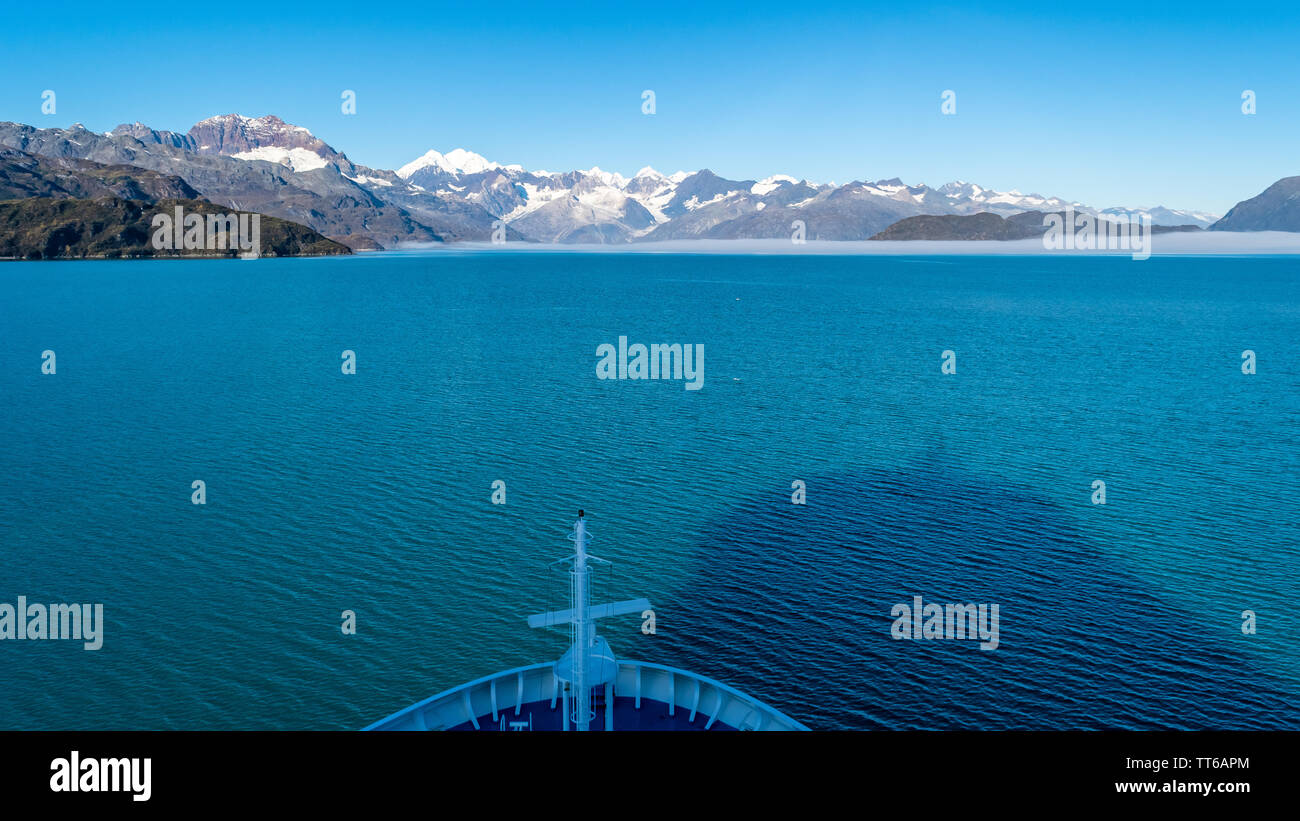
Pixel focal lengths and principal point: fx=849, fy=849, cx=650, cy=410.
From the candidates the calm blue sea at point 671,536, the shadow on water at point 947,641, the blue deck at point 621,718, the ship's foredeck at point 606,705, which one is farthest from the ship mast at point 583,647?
the calm blue sea at point 671,536

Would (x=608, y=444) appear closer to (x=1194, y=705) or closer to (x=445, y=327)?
(x=1194, y=705)

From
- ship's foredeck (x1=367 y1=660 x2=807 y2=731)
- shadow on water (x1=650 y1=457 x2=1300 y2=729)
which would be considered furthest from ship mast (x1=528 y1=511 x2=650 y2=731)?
shadow on water (x1=650 y1=457 x2=1300 y2=729)

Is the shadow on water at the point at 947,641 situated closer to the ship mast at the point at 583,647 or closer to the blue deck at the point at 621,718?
the blue deck at the point at 621,718

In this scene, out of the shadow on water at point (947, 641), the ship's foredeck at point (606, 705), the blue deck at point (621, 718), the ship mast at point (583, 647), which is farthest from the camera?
the shadow on water at point (947, 641)

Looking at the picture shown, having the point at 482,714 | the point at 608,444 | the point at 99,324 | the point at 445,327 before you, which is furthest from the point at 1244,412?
the point at 99,324

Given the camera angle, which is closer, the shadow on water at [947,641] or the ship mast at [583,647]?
the ship mast at [583,647]

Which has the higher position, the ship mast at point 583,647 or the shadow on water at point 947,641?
the ship mast at point 583,647

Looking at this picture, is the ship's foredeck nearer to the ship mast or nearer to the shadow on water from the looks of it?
the ship mast
